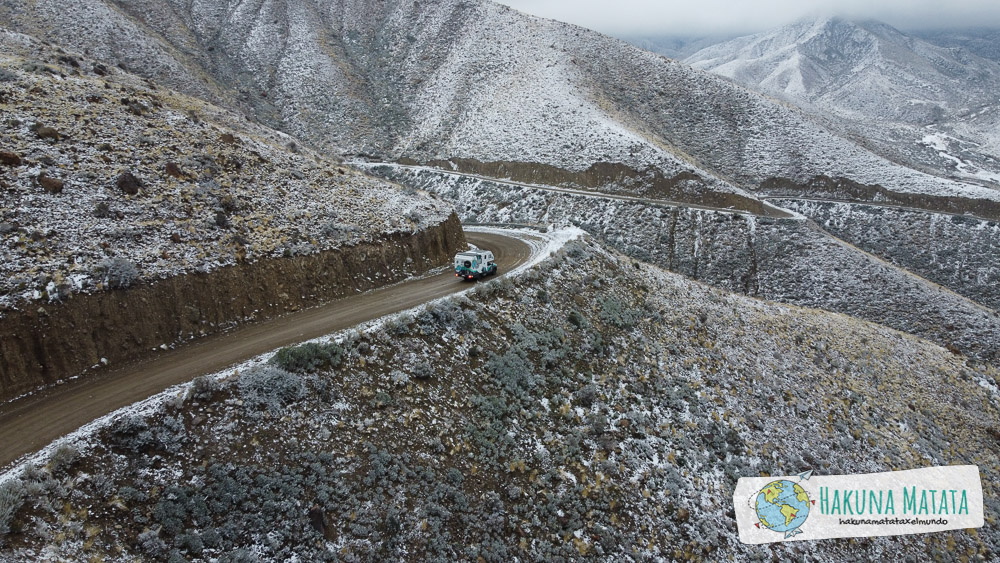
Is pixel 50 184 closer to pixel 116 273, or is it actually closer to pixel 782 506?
pixel 116 273

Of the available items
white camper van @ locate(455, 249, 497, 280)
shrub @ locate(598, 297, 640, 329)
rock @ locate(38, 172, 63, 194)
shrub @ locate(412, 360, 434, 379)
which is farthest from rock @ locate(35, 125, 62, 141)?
shrub @ locate(598, 297, 640, 329)

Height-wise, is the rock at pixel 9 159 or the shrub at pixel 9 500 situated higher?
the rock at pixel 9 159

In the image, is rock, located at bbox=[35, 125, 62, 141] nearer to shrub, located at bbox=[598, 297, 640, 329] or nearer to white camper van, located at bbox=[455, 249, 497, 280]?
white camper van, located at bbox=[455, 249, 497, 280]

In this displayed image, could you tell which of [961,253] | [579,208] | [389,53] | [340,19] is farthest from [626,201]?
[340,19]

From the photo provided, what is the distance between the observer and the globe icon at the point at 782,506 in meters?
15.7

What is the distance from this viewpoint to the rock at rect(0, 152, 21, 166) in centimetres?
1520

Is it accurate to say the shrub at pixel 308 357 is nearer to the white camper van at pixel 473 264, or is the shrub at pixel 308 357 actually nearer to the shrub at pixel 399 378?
the shrub at pixel 399 378

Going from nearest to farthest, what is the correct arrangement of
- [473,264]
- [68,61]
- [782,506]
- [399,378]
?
1. [399,378]
2. [782,506]
3. [473,264]
4. [68,61]

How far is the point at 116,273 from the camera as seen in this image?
13398mm

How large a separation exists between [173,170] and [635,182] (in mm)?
43566

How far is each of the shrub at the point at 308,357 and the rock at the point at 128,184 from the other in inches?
387

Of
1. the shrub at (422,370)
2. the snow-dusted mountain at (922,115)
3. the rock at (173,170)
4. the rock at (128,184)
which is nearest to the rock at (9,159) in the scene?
the rock at (128,184)

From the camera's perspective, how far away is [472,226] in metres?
38.0

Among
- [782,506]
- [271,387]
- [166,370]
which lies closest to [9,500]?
[271,387]
